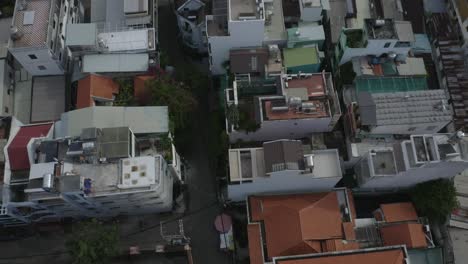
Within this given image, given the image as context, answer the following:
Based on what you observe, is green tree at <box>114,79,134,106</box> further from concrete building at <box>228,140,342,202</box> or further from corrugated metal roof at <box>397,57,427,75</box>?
corrugated metal roof at <box>397,57,427,75</box>

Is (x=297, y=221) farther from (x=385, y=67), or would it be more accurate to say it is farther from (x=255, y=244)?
(x=385, y=67)

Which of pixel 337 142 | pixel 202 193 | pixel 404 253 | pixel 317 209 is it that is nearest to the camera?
pixel 404 253

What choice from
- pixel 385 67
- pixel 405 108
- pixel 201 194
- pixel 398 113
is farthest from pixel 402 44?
pixel 201 194

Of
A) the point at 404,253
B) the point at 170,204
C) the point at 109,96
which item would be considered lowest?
the point at 404,253

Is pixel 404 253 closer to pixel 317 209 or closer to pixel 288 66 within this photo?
pixel 317 209

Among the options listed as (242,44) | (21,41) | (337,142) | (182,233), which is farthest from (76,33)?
(337,142)

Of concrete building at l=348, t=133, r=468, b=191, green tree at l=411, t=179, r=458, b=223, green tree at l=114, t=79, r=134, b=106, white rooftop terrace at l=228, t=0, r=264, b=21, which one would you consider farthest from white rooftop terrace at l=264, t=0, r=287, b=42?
green tree at l=411, t=179, r=458, b=223

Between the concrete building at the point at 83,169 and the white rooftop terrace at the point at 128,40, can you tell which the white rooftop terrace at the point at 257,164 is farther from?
the white rooftop terrace at the point at 128,40
